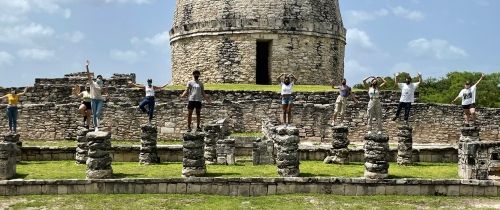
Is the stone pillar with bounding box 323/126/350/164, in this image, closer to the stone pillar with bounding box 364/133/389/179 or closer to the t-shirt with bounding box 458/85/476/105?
the stone pillar with bounding box 364/133/389/179

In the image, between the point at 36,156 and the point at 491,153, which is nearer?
the point at 491,153

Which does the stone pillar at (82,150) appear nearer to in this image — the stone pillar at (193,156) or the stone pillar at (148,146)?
the stone pillar at (148,146)

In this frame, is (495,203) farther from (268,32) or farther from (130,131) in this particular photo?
(268,32)

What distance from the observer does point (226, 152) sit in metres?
13.2

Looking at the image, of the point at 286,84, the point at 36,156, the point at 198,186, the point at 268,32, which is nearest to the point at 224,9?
the point at 268,32

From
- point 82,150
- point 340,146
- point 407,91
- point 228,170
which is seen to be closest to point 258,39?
point 407,91

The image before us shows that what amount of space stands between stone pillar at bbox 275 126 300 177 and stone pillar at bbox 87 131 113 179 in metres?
3.03

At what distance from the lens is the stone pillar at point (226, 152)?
43.2 ft

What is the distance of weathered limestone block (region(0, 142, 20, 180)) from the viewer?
10961 mm

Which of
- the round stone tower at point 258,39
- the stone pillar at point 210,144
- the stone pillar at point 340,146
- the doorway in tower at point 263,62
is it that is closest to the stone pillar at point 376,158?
the stone pillar at point 340,146

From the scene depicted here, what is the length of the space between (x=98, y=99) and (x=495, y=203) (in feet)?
28.5

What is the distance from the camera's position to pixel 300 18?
25969 millimetres

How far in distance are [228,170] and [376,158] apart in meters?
2.81

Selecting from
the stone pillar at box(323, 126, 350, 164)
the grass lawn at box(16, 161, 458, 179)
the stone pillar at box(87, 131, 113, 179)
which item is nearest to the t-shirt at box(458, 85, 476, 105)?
the grass lawn at box(16, 161, 458, 179)
